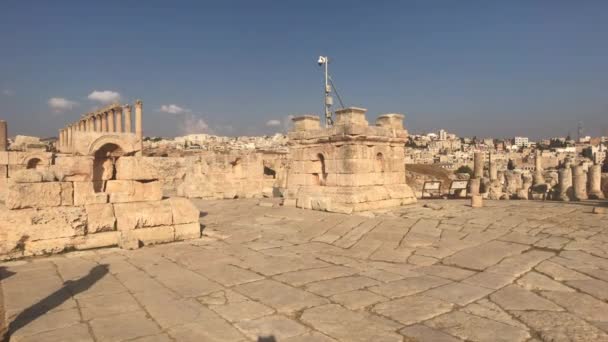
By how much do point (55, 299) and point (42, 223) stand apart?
2587 mm

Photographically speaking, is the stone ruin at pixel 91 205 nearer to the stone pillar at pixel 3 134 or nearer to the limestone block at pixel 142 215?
the limestone block at pixel 142 215

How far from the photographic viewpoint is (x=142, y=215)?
680cm

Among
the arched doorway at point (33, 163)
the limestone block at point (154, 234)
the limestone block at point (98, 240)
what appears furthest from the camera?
the arched doorway at point (33, 163)

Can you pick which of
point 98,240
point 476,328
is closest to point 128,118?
point 98,240

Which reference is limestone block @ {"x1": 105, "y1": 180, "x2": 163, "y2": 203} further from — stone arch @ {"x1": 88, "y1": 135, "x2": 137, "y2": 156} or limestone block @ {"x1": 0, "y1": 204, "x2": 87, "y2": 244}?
limestone block @ {"x1": 0, "y1": 204, "x2": 87, "y2": 244}

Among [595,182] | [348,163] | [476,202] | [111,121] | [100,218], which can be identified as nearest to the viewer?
[100,218]

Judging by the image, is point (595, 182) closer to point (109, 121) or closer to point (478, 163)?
point (478, 163)

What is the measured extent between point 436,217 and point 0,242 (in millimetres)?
7347

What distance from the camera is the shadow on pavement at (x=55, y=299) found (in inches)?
130

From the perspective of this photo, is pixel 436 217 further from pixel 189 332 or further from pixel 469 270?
pixel 189 332

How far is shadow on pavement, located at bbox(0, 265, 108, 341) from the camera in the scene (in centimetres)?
331

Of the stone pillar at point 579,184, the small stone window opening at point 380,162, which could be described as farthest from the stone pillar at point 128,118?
the stone pillar at point 579,184

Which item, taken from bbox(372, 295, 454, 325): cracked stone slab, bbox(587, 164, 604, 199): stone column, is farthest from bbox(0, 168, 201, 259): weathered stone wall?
bbox(587, 164, 604, 199): stone column

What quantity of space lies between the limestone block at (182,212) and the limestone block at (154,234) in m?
0.20
